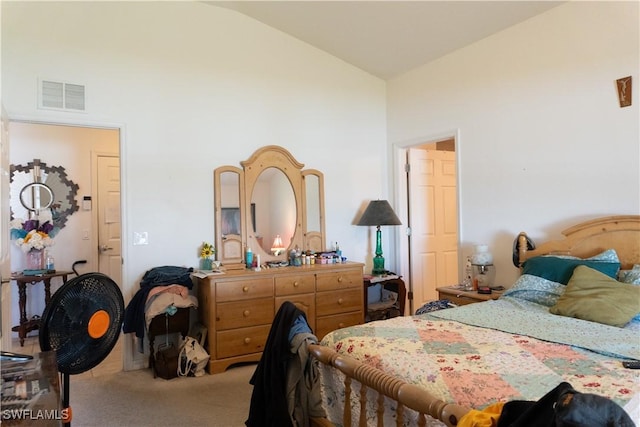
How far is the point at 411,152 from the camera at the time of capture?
4.75 m

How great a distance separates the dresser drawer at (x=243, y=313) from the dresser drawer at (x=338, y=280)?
1.75ft

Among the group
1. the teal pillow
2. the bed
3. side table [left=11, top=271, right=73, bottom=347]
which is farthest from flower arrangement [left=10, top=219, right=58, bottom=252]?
the teal pillow

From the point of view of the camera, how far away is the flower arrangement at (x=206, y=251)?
3.73 meters

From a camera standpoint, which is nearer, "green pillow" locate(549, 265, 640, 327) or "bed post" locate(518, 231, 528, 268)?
"green pillow" locate(549, 265, 640, 327)

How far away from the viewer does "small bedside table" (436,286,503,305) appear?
10.6ft

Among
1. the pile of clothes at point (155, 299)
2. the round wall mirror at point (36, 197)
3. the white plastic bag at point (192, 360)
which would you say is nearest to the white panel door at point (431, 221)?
the white plastic bag at point (192, 360)

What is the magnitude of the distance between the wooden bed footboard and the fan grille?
0.86 meters

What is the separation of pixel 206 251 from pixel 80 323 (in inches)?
88.7

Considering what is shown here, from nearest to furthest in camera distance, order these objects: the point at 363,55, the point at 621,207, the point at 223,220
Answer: the point at 621,207, the point at 223,220, the point at 363,55

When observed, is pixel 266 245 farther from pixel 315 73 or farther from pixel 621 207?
pixel 621 207

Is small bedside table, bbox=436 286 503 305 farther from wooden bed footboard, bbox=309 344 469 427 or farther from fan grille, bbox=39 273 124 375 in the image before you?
fan grille, bbox=39 273 124 375

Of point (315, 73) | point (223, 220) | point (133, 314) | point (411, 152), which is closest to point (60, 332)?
point (133, 314)

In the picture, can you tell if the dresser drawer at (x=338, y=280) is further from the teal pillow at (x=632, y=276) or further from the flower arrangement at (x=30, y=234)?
the flower arrangement at (x=30, y=234)

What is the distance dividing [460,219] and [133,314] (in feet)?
9.97
